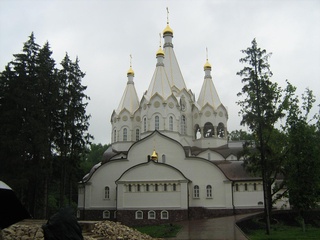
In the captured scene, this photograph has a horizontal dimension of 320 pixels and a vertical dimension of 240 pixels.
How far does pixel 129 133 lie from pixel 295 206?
66.2 ft

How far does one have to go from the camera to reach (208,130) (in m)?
37.6

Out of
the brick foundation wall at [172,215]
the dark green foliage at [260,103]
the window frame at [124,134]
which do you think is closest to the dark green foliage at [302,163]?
the dark green foliage at [260,103]

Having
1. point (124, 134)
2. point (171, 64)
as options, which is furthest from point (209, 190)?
point (171, 64)

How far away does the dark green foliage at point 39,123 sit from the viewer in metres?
21.7

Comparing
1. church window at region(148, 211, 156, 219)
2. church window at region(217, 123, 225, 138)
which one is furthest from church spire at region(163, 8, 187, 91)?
church window at region(148, 211, 156, 219)

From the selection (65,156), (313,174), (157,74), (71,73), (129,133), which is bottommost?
(313,174)

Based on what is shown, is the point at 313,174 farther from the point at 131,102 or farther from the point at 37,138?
the point at 131,102

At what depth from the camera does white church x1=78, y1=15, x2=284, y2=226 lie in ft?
91.9

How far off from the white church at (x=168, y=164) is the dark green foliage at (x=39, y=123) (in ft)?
16.0

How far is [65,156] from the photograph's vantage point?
82.0 ft

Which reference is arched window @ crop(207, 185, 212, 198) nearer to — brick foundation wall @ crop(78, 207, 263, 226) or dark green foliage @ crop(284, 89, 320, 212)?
brick foundation wall @ crop(78, 207, 263, 226)

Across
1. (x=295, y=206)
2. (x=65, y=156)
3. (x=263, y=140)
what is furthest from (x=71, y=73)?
(x=295, y=206)

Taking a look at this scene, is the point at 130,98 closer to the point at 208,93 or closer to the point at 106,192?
the point at 208,93

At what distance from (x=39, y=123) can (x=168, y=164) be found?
39.2 ft
